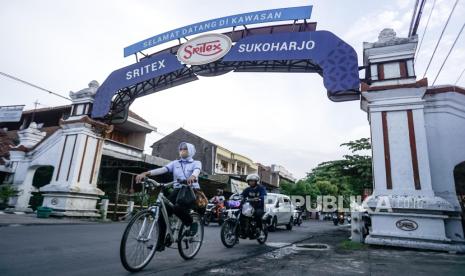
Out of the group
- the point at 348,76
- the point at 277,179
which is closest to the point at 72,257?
the point at 348,76

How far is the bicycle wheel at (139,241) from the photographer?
3424 millimetres

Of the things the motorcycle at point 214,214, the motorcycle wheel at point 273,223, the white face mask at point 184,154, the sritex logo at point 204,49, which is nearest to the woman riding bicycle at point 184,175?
the white face mask at point 184,154

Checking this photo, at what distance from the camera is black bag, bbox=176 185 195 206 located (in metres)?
4.25

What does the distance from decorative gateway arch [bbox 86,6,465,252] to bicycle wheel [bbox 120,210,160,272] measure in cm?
543

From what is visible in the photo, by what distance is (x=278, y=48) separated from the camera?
1036cm

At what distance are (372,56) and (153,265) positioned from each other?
777cm

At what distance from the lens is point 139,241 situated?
363 cm

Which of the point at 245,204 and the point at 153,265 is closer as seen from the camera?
the point at 153,265

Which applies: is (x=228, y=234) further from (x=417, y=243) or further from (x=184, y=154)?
(x=417, y=243)

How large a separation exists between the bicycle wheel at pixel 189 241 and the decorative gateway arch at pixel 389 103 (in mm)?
4426

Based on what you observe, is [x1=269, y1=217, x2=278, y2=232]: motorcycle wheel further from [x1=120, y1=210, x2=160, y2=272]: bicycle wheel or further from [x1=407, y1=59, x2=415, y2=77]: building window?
[x1=120, y1=210, x2=160, y2=272]: bicycle wheel

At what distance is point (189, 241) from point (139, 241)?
Answer: 3.67 ft

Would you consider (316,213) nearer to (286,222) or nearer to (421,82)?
(286,222)

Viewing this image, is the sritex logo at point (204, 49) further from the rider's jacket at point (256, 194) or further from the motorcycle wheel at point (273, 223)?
the motorcycle wheel at point (273, 223)
